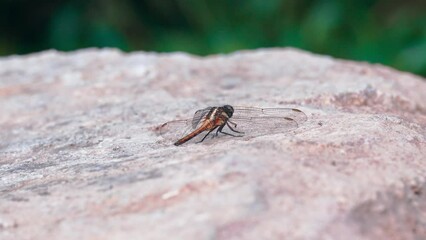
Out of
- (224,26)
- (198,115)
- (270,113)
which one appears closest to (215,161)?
(270,113)

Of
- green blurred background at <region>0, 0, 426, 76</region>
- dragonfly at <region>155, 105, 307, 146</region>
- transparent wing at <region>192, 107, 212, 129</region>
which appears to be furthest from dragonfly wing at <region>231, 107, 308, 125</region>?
green blurred background at <region>0, 0, 426, 76</region>

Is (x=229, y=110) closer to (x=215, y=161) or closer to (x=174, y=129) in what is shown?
(x=174, y=129)

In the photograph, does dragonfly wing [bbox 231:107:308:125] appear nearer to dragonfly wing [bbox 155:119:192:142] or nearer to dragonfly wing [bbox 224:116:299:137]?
dragonfly wing [bbox 224:116:299:137]

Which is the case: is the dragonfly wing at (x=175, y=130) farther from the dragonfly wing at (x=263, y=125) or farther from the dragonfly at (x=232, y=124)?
the dragonfly wing at (x=263, y=125)

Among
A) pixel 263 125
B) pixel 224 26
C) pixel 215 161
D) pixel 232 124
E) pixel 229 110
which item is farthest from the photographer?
pixel 224 26

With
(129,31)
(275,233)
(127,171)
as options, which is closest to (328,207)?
(275,233)

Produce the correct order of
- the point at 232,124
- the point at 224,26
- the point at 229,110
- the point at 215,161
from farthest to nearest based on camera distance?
the point at 224,26 → the point at 229,110 → the point at 232,124 → the point at 215,161

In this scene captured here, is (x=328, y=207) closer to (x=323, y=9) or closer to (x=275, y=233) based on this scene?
(x=275, y=233)
